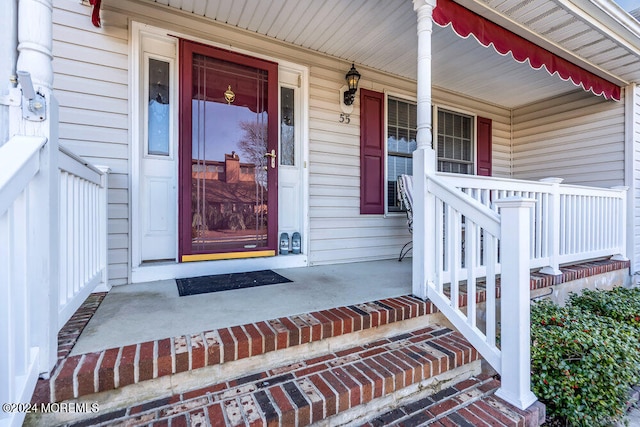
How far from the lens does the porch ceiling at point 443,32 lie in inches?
101

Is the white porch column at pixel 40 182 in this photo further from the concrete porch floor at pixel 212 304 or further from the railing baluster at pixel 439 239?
the railing baluster at pixel 439 239

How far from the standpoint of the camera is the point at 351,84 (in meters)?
3.35

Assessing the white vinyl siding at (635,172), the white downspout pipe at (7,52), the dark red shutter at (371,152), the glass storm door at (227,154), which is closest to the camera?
the white downspout pipe at (7,52)

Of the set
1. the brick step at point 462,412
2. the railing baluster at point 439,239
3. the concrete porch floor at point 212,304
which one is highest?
the railing baluster at point 439,239

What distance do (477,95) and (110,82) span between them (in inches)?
186

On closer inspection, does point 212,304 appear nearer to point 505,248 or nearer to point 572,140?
point 505,248

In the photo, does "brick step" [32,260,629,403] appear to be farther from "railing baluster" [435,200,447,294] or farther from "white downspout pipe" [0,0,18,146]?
"white downspout pipe" [0,0,18,146]

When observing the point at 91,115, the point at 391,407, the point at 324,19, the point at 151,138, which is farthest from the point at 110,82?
the point at 391,407

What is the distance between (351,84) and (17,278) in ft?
10.5

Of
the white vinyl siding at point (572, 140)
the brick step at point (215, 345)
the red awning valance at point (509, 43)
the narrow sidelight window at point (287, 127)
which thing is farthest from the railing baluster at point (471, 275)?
the white vinyl siding at point (572, 140)

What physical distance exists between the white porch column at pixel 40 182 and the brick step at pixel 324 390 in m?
0.33

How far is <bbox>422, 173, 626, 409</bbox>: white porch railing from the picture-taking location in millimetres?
1489

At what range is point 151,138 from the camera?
8.56 feet

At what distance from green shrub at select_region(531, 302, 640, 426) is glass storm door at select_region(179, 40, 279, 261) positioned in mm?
2313
